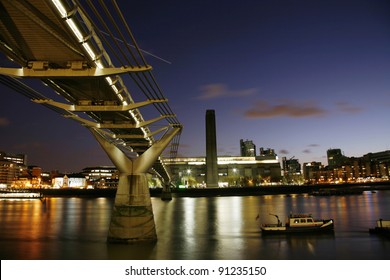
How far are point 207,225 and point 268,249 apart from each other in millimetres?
16344

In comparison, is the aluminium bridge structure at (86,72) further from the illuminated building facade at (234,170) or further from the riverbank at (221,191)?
the illuminated building facade at (234,170)

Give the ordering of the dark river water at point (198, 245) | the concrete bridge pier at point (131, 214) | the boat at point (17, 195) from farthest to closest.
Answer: the boat at point (17, 195) → the concrete bridge pier at point (131, 214) → the dark river water at point (198, 245)

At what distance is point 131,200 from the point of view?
2420 cm

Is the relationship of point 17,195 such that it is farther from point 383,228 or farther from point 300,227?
point 383,228

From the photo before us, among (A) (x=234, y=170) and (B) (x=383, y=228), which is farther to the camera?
(A) (x=234, y=170)

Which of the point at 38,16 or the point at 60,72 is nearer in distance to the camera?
the point at 38,16

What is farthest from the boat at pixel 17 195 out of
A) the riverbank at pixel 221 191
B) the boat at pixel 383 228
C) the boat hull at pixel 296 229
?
the boat at pixel 383 228

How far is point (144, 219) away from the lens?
24.3 meters

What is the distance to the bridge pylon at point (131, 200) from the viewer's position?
23.9 m

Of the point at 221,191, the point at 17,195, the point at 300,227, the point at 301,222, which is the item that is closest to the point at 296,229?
the point at 300,227

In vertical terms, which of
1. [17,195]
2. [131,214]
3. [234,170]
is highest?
[234,170]
